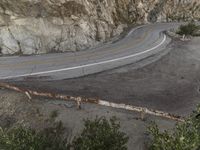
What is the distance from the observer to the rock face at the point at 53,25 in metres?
42.5

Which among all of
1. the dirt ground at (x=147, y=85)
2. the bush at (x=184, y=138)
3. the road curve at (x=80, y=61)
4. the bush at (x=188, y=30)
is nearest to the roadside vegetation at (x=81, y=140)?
the bush at (x=184, y=138)

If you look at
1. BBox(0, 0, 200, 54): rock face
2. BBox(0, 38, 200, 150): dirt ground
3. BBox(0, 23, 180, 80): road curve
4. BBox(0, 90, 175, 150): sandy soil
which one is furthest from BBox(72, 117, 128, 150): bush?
BBox(0, 0, 200, 54): rock face

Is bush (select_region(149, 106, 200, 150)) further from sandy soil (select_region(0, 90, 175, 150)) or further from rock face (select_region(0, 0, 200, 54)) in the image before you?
rock face (select_region(0, 0, 200, 54))

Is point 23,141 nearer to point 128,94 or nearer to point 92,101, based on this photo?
point 92,101

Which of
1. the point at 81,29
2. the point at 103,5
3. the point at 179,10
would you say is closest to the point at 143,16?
the point at 179,10

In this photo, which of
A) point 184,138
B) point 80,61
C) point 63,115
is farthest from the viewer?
point 80,61

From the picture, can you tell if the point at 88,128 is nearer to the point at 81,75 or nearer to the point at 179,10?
the point at 81,75

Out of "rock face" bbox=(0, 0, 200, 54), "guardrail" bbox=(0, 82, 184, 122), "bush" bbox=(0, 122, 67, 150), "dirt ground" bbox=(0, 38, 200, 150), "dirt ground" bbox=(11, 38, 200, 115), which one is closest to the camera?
"bush" bbox=(0, 122, 67, 150)

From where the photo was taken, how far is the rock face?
42469mm

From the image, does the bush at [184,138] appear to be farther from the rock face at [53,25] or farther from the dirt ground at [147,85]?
the rock face at [53,25]

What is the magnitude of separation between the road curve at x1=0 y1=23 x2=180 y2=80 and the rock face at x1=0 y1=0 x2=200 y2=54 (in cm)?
220

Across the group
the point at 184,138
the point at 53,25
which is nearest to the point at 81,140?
the point at 184,138

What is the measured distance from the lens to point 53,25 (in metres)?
45.1

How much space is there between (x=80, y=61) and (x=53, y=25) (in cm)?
781
